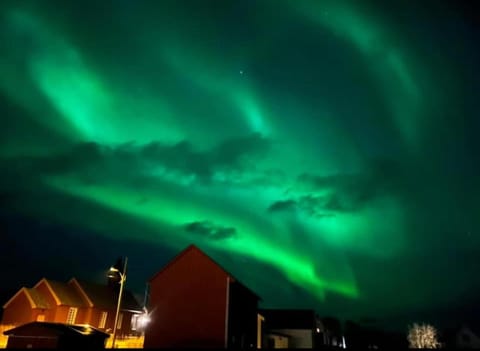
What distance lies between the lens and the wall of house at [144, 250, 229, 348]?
35.2 metres

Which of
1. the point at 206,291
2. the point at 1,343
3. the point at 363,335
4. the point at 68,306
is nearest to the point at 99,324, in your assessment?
the point at 68,306

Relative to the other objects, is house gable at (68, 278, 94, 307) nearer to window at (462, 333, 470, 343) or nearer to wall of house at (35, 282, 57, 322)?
wall of house at (35, 282, 57, 322)

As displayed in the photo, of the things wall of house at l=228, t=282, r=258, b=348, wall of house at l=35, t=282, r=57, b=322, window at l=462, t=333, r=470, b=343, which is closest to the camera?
wall of house at l=228, t=282, r=258, b=348

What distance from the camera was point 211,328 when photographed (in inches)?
1380

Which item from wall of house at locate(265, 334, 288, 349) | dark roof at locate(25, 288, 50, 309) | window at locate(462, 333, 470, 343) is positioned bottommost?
wall of house at locate(265, 334, 288, 349)

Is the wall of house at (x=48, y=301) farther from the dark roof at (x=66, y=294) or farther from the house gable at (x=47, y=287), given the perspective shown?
the dark roof at (x=66, y=294)

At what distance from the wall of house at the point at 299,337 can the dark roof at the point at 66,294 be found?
32.9m

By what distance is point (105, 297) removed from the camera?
6141 centimetres

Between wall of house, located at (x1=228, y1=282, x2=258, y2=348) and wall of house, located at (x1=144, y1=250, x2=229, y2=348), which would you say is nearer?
wall of house, located at (x1=144, y1=250, x2=229, y2=348)

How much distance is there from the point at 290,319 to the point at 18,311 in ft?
146

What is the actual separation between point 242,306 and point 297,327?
28.9m

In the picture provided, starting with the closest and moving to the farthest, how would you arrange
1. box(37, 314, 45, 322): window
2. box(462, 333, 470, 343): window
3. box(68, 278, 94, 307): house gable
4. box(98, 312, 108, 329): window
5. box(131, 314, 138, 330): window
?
box(37, 314, 45, 322): window
box(68, 278, 94, 307): house gable
box(98, 312, 108, 329): window
box(131, 314, 138, 330): window
box(462, 333, 470, 343): window

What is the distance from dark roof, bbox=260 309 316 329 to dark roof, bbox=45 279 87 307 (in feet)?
102

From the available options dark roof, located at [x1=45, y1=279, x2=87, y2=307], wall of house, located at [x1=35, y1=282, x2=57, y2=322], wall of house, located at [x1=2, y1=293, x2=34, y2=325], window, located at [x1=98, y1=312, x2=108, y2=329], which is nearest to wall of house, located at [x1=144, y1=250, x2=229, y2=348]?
dark roof, located at [x1=45, y1=279, x2=87, y2=307]
